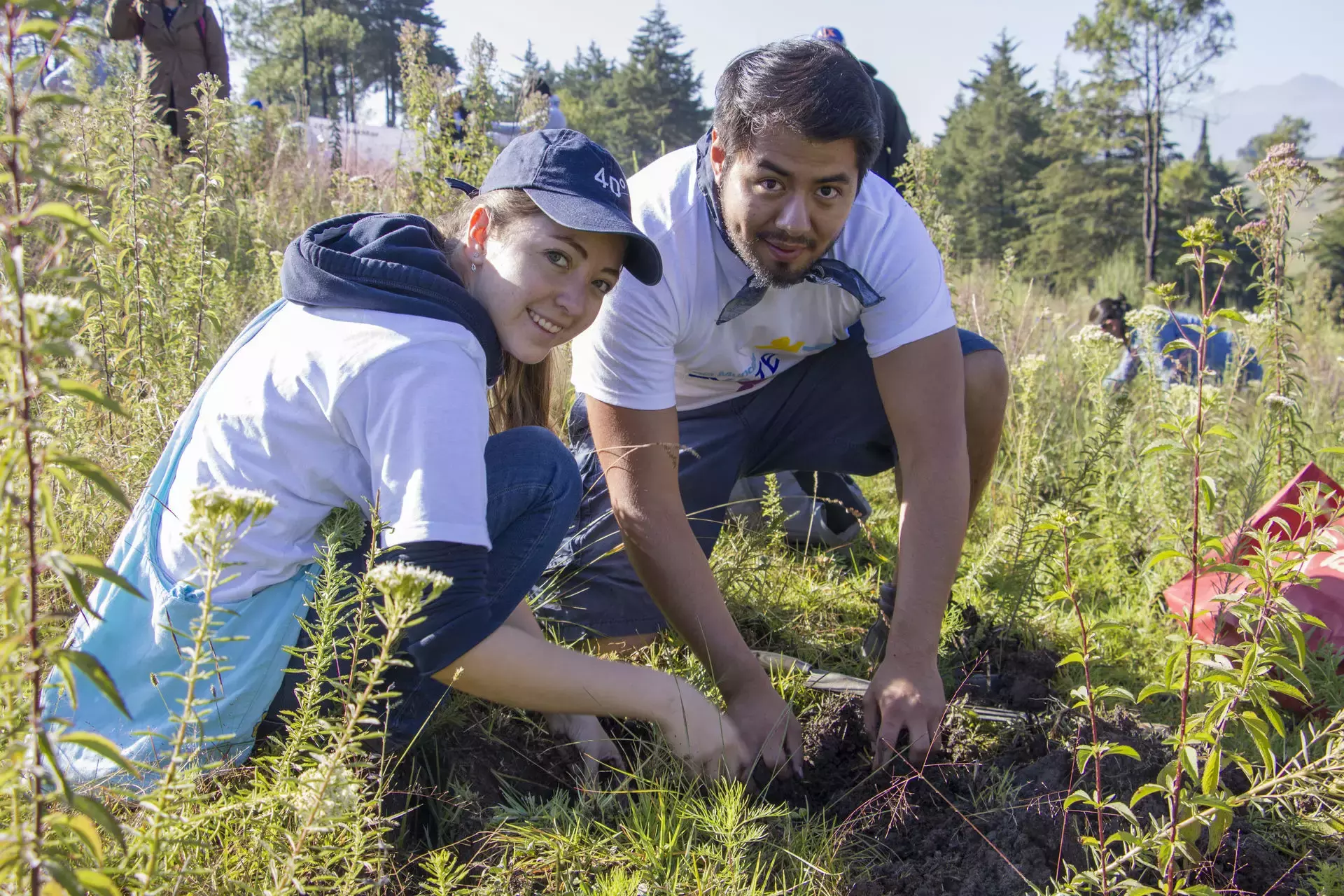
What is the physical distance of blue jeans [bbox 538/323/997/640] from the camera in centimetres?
281

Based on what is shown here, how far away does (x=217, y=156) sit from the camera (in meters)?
3.66

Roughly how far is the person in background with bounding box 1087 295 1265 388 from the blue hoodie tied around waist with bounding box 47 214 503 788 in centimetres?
270

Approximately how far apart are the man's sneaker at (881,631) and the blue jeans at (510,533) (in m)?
0.97

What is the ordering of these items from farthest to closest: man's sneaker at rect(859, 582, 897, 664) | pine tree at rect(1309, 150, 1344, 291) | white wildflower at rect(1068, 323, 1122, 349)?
1. pine tree at rect(1309, 150, 1344, 291)
2. white wildflower at rect(1068, 323, 1122, 349)
3. man's sneaker at rect(859, 582, 897, 664)

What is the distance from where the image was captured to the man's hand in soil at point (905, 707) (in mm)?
2088

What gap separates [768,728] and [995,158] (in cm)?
3386

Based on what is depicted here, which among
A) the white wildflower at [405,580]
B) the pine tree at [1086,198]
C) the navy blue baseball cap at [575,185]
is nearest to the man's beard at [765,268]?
the navy blue baseball cap at [575,185]

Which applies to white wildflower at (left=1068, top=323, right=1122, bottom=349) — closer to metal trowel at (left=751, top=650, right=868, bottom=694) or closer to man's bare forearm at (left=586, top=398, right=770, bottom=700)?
metal trowel at (left=751, top=650, right=868, bottom=694)

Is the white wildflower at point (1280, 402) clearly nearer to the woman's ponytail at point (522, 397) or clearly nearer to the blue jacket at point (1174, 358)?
the blue jacket at point (1174, 358)

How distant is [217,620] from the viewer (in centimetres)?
179

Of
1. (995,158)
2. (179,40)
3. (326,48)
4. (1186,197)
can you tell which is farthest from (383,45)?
(179,40)

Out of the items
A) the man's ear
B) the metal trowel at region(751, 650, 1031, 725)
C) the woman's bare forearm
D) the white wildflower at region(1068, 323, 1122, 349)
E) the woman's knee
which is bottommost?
the metal trowel at region(751, 650, 1031, 725)

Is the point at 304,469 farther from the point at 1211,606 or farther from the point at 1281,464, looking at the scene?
the point at 1281,464

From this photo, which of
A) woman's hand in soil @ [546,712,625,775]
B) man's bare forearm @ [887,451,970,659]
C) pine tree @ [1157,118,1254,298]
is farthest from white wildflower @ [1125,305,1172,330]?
pine tree @ [1157,118,1254,298]
